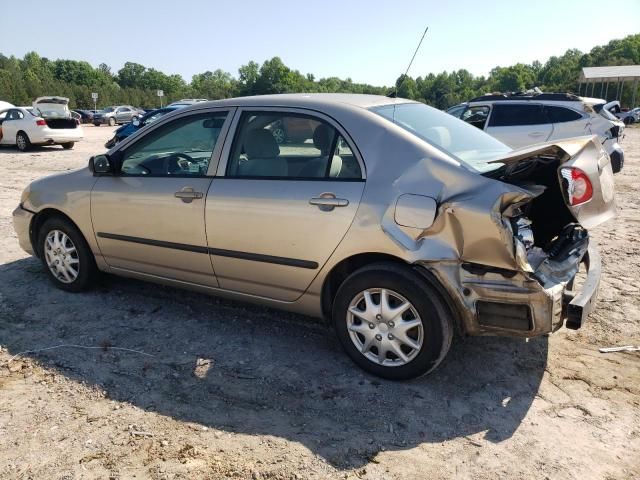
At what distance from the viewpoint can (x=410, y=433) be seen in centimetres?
269

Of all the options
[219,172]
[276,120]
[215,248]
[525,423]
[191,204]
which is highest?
[276,120]

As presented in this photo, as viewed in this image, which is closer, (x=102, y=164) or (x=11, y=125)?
(x=102, y=164)

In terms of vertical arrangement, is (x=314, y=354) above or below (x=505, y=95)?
below

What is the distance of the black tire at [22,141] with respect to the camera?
17.0m

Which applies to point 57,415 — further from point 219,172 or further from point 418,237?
point 418,237

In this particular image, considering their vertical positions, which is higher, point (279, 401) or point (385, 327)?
point (385, 327)

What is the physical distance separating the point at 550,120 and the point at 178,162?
335 inches

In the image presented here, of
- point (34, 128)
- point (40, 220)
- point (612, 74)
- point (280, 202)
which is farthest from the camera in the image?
point (612, 74)

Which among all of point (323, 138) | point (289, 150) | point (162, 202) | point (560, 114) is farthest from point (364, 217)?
point (560, 114)

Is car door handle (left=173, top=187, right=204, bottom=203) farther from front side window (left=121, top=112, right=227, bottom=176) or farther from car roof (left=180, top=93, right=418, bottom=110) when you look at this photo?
car roof (left=180, top=93, right=418, bottom=110)

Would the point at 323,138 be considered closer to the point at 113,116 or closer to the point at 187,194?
the point at 187,194

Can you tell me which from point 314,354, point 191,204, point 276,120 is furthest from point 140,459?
point 276,120

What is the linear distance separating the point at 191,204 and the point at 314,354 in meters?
1.36

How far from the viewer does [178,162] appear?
12.8 feet
